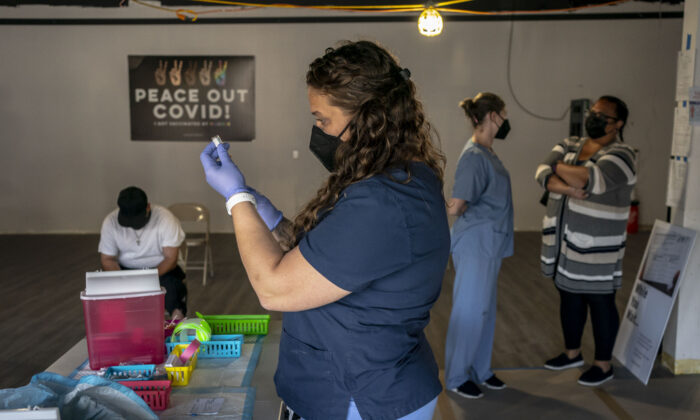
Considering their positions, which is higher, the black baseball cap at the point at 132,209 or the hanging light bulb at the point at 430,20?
the hanging light bulb at the point at 430,20

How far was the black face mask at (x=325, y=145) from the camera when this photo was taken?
4.08 feet

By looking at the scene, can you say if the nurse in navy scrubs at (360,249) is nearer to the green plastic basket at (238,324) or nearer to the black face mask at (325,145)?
the black face mask at (325,145)

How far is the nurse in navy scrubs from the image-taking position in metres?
1.06

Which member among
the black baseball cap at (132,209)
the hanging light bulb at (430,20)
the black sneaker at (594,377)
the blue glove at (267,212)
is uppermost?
the hanging light bulb at (430,20)

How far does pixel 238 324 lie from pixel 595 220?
6.25ft

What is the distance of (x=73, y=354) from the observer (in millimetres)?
1738

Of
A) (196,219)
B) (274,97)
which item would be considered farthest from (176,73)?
(196,219)

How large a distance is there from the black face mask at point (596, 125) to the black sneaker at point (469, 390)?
1439 millimetres

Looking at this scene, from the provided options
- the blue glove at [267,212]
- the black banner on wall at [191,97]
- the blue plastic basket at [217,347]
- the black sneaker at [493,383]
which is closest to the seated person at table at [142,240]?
the blue plastic basket at [217,347]

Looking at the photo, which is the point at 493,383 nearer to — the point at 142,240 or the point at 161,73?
the point at 142,240

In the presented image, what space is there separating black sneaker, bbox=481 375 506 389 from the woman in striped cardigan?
0.43 m

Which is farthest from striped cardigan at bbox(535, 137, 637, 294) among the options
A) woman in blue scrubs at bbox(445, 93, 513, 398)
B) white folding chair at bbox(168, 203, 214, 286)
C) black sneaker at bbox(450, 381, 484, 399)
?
white folding chair at bbox(168, 203, 214, 286)

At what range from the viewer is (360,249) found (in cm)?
105

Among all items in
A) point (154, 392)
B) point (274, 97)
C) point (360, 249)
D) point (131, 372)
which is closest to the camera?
point (360, 249)
